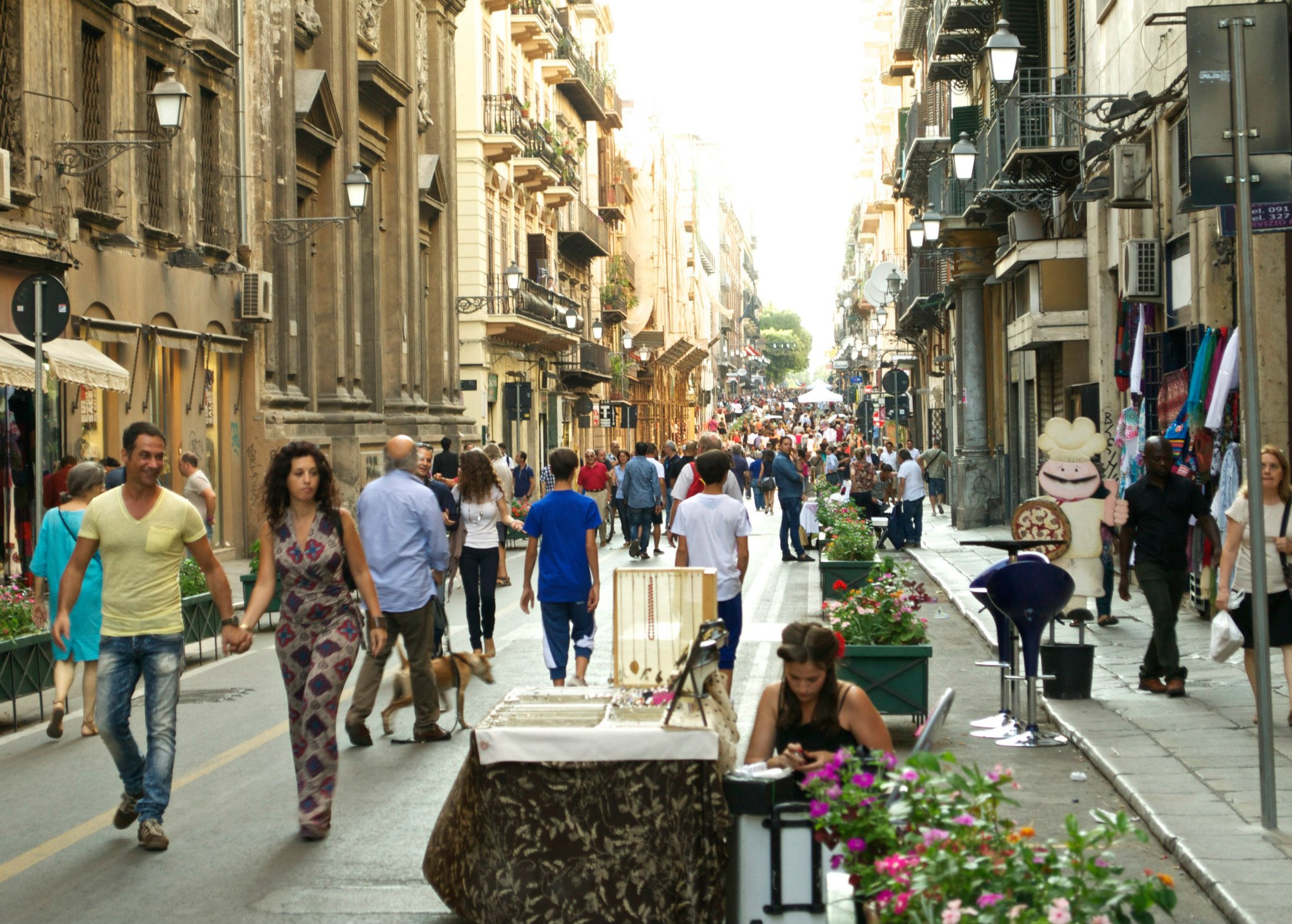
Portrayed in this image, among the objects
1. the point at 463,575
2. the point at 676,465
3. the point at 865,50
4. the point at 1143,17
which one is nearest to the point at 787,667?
the point at 463,575

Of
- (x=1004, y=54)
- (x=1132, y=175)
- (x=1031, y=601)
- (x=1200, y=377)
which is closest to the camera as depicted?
(x=1031, y=601)

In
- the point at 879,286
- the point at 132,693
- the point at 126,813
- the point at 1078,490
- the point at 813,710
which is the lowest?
the point at 126,813

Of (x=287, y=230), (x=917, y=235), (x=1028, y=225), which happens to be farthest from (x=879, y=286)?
(x=287, y=230)

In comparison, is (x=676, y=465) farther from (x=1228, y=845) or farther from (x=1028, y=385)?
(x=1228, y=845)

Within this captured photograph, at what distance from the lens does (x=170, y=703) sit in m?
7.54

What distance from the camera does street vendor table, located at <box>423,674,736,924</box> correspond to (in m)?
5.54

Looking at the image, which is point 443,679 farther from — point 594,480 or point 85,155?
point 594,480

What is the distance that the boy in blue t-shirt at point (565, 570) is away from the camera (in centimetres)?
1044

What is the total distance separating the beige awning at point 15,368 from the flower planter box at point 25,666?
613cm

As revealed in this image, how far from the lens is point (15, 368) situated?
16.9m

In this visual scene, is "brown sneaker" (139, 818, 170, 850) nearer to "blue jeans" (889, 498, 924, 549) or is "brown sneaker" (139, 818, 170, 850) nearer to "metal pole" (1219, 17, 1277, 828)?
"metal pole" (1219, 17, 1277, 828)

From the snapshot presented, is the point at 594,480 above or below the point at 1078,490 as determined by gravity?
above

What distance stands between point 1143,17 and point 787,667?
14.4m

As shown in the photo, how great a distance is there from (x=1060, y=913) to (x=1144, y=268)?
15208mm
